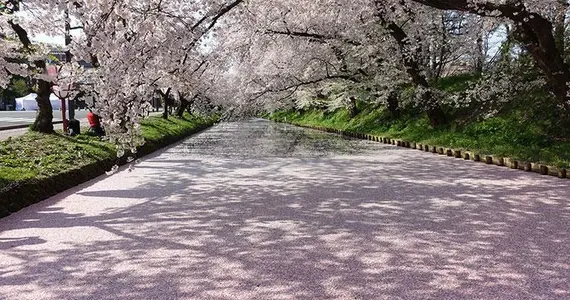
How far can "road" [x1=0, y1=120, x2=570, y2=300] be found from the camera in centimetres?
→ 417

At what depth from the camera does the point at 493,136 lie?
47.4 feet

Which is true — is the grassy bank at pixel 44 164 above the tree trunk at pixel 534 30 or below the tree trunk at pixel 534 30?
below

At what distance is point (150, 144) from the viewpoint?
18.3 meters

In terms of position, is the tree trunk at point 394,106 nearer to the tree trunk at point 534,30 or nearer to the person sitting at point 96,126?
the tree trunk at point 534,30

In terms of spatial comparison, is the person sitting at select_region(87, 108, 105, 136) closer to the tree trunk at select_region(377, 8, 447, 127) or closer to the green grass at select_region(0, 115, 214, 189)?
the green grass at select_region(0, 115, 214, 189)

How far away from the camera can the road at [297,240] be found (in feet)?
13.7

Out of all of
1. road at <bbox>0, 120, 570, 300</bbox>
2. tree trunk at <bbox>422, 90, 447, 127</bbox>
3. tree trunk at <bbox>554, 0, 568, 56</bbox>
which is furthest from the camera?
tree trunk at <bbox>422, 90, 447, 127</bbox>

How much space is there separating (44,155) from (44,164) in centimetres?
131

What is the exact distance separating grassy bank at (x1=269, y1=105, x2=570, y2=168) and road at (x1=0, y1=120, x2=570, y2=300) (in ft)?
5.50

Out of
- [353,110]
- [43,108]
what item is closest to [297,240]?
[43,108]

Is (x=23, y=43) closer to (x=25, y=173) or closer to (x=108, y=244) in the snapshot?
(x=25, y=173)

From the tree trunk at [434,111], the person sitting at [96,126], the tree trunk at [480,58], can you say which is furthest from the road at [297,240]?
the tree trunk at [480,58]

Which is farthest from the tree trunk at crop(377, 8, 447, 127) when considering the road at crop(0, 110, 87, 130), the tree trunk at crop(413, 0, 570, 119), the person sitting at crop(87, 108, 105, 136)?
the road at crop(0, 110, 87, 130)

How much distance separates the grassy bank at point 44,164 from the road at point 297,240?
0.30 metres
